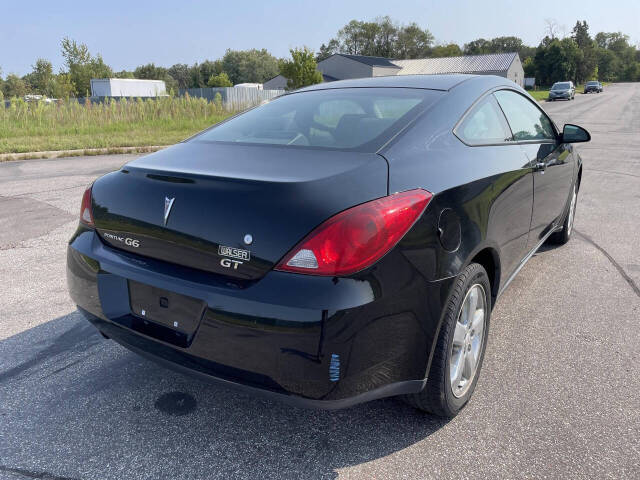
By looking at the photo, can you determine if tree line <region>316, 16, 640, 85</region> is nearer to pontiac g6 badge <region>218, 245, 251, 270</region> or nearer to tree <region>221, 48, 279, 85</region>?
tree <region>221, 48, 279, 85</region>

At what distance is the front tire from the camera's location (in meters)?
2.20

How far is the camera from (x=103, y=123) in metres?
16.4

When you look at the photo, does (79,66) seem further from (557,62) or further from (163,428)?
(557,62)

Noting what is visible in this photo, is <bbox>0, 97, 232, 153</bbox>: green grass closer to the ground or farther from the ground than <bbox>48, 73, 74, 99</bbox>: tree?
closer to the ground

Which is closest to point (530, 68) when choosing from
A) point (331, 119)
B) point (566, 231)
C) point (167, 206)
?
point (566, 231)

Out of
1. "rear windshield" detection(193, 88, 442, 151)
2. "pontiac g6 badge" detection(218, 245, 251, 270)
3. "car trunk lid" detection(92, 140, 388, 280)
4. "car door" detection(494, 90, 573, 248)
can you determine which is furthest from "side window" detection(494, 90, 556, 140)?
"pontiac g6 badge" detection(218, 245, 251, 270)

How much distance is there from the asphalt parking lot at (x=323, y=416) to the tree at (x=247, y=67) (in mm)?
111964

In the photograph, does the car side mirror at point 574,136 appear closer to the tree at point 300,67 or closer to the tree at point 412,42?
the tree at point 300,67

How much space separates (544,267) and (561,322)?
1172mm

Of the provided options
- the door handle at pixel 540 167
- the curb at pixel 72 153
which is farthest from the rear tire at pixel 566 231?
the curb at pixel 72 153

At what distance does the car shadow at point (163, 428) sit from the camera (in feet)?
7.02

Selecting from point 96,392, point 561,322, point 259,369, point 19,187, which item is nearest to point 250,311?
point 259,369

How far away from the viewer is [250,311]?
6.16 ft

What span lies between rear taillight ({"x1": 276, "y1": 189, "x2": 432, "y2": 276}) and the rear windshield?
1.56 ft
